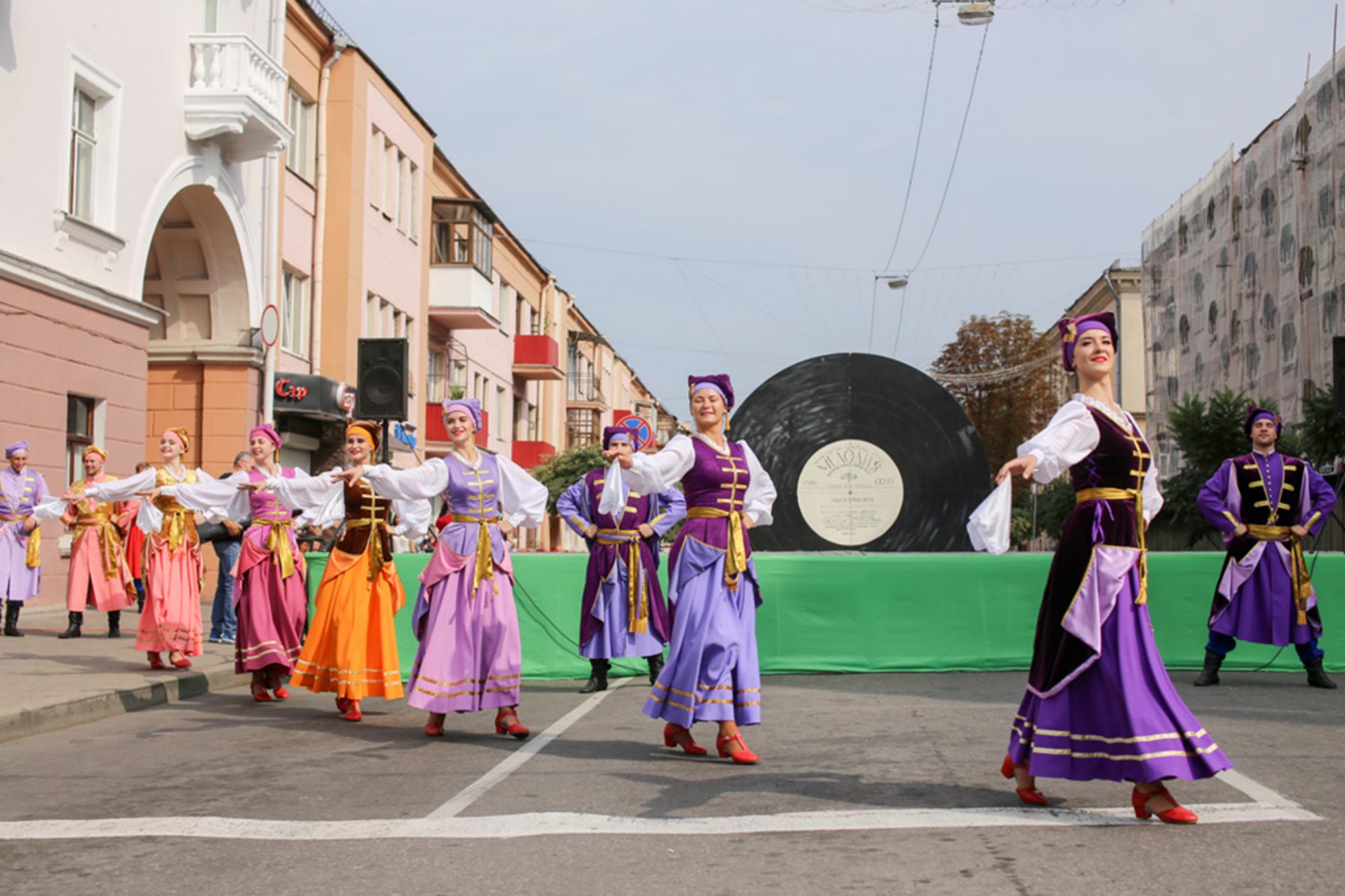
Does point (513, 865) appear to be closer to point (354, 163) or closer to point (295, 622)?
point (295, 622)

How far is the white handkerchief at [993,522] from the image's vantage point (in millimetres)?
5473

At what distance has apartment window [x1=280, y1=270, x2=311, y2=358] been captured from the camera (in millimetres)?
26312

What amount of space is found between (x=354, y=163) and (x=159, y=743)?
2182 centimetres

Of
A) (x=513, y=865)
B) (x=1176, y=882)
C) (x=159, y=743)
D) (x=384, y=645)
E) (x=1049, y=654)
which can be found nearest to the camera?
(x=1176, y=882)

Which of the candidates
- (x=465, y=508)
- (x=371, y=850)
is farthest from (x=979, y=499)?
(x=371, y=850)

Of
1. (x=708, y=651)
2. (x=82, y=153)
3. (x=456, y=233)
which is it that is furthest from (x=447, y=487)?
(x=456, y=233)

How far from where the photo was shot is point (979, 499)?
17.6 metres

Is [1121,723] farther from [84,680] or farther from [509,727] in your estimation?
[84,680]

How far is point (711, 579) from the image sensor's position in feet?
24.5

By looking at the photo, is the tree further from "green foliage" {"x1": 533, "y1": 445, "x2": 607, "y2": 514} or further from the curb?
the curb

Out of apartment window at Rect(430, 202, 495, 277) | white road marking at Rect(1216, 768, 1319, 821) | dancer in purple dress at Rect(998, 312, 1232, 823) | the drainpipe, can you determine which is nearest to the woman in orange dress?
dancer in purple dress at Rect(998, 312, 1232, 823)

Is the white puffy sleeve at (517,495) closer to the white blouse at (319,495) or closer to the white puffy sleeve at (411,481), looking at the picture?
the white puffy sleeve at (411,481)

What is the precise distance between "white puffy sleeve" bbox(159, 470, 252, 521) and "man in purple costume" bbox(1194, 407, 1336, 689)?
679 cm

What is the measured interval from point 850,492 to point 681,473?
1056 cm
